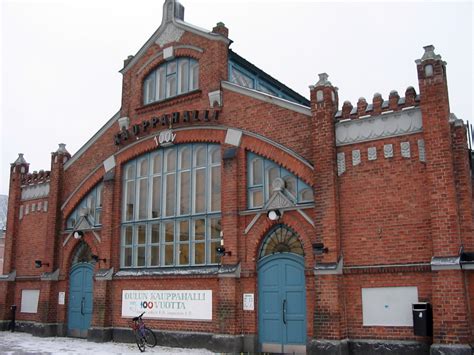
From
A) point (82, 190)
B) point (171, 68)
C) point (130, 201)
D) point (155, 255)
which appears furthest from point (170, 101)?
point (155, 255)

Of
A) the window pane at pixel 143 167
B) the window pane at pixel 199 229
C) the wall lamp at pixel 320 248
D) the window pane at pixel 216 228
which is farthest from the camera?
the window pane at pixel 143 167

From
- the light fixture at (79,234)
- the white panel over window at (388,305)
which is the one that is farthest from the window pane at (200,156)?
the white panel over window at (388,305)

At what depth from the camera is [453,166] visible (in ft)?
42.3

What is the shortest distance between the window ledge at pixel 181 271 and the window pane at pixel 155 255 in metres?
0.25

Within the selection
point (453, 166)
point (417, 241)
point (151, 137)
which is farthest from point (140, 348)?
point (453, 166)

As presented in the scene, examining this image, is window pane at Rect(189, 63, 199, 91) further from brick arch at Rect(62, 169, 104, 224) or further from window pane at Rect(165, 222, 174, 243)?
brick arch at Rect(62, 169, 104, 224)

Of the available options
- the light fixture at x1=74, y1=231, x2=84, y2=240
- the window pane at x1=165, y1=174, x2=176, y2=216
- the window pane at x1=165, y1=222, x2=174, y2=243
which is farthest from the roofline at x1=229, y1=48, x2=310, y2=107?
the light fixture at x1=74, y1=231, x2=84, y2=240

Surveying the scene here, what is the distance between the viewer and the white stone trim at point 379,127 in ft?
44.9

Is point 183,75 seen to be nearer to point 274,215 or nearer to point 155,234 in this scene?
point 155,234

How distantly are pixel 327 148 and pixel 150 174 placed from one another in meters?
7.43

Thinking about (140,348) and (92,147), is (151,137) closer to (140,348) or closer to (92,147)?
(92,147)

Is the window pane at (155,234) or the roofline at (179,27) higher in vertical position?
the roofline at (179,27)

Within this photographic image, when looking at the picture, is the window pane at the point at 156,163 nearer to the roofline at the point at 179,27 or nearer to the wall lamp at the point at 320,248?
the roofline at the point at 179,27

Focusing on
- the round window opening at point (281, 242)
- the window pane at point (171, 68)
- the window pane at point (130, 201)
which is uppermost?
the window pane at point (171, 68)
